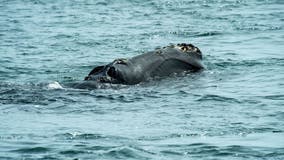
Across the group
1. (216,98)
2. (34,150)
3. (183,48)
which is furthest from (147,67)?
(34,150)

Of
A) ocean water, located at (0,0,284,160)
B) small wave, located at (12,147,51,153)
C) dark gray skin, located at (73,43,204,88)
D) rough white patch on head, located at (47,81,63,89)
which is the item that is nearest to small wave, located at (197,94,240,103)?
ocean water, located at (0,0,284,160)

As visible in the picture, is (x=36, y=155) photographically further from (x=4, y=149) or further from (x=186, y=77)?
(x=186, y=77)

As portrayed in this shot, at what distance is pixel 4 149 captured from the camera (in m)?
9.96

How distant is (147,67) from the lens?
569 inches

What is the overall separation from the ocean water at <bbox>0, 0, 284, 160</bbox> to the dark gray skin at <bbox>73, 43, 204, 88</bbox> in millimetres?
194

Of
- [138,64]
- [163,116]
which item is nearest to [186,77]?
[138,64]

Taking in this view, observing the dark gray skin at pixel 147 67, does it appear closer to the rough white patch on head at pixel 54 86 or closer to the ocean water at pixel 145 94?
the ocean water at pixel 145 94

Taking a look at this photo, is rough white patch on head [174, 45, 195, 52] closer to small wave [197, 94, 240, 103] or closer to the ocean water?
the ocean water

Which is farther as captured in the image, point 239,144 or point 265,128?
point 265,128

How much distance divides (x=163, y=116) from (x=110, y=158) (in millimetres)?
2561

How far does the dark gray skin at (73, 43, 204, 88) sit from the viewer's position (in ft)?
46.1

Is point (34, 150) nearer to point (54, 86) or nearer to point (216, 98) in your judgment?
point (54, 86)

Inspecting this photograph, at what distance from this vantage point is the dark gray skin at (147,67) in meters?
14.0

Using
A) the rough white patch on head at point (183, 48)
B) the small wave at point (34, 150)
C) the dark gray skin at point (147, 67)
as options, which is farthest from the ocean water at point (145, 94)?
the rough white patch on head at point (183, 48)
